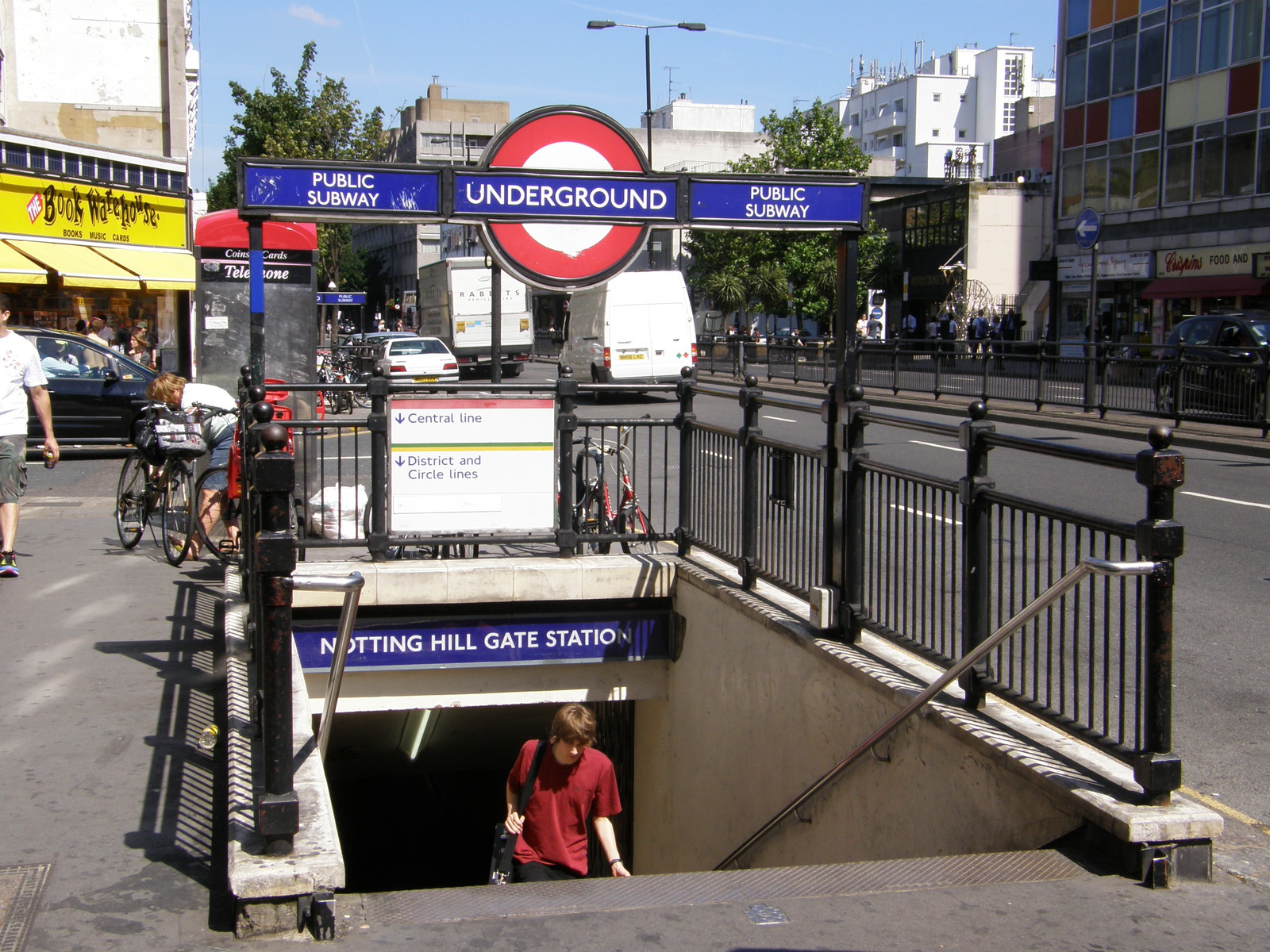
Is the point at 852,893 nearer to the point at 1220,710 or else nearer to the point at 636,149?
the point at 1220,710

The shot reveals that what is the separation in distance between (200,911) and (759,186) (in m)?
4.78

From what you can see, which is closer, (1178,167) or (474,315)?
(1178,167)

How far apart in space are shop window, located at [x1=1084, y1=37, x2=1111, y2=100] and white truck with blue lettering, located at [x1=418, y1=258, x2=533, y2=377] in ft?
65.9

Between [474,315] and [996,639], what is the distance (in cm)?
3771

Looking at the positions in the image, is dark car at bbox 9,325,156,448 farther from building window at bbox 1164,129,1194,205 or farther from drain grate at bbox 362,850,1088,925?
building window at bbox 1164,129,1194,205

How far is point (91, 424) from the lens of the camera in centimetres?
1638

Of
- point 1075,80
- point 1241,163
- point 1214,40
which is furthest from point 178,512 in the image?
point 1075,80

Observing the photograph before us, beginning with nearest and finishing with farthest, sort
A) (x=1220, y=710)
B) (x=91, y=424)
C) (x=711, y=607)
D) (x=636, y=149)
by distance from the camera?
(x=1220, y=710) < (x=636, y=149) < (x=711, y=607) < (x=91, y=424)

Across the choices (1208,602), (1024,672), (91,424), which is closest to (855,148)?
(91,424)

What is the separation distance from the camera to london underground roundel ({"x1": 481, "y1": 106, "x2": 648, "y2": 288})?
646 cm

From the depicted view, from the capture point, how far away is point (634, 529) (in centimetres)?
899

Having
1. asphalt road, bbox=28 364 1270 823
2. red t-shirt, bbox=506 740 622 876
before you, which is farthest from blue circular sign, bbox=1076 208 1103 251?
red t-shirt, bbox=506 740 622 876

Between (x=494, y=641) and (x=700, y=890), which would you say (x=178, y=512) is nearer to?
(x=494, y=641)

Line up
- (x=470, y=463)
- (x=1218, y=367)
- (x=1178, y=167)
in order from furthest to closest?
1. (x=1178, y=167)
2. (x=1218, y=367)
3. (x=470, y=463)
